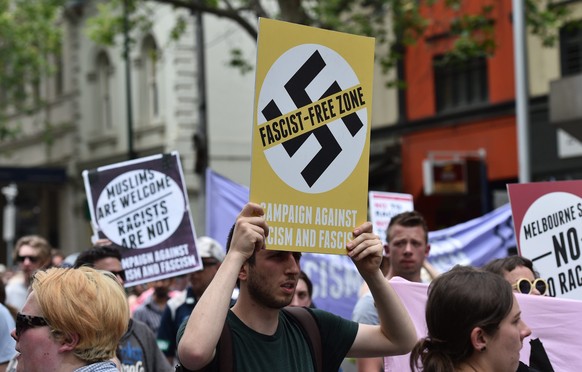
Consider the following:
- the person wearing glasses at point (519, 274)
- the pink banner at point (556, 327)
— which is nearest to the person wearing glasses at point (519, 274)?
the person wearing glasses at point (519, 274)

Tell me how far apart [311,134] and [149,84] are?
89.2 feet

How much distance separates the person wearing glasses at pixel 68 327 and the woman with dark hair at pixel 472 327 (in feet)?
3.47

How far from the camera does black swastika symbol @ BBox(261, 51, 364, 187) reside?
4035mm

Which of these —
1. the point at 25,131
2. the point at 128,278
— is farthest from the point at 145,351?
the point at 25,131

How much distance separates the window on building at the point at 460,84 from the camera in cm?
2261

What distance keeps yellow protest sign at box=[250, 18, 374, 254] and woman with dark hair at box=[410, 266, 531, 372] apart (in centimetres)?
51

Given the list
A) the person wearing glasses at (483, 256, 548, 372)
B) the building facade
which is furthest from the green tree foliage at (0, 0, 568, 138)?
the person wearing glasses at (483, 256, 548, 372)

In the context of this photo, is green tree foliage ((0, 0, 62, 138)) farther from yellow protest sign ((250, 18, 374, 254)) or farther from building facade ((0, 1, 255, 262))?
yellow protest sign ((250, 18, 374, 254))

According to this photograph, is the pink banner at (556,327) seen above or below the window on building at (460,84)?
below

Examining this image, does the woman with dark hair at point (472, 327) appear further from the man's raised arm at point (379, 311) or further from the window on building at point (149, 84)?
the window on building at point (149, 84)

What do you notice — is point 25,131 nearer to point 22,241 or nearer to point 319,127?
point 22,241

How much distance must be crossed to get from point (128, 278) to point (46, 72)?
85.4 feet

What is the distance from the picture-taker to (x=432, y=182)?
22406 millimetres

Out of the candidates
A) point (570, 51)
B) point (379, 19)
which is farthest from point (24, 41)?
point (570, 51)
